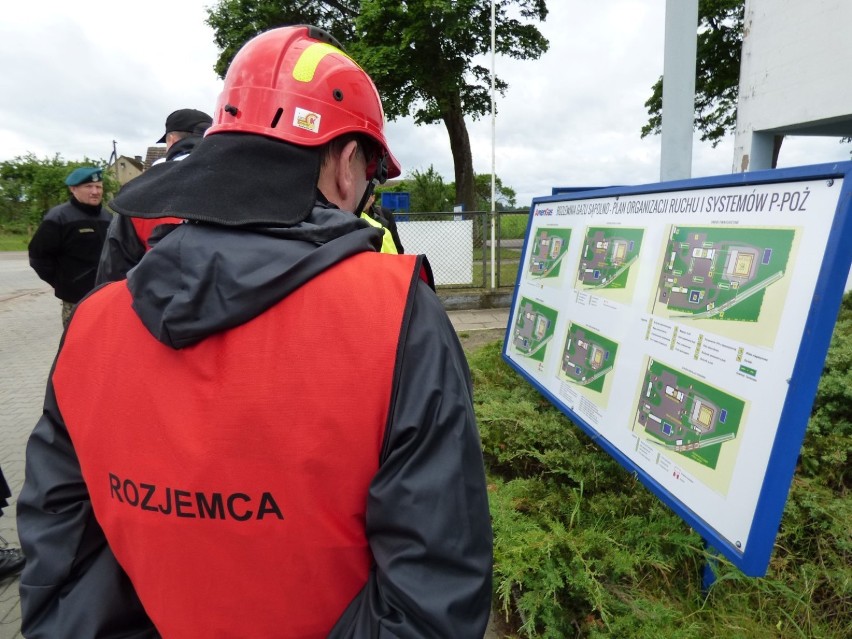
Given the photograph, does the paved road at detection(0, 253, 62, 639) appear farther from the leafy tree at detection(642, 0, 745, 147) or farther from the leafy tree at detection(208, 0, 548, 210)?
the leafy tree at detection(642, 0, 745, 147)

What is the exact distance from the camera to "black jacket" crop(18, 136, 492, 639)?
92cm

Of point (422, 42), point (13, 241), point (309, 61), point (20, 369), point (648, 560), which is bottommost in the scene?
point (13, 241)

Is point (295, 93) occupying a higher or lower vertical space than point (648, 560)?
higher

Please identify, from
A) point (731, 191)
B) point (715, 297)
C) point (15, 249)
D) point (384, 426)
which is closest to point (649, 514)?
point (715, 297)

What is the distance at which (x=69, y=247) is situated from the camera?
210 inches

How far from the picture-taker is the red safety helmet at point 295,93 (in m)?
1.17

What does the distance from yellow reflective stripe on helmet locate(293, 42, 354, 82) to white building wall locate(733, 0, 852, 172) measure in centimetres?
592

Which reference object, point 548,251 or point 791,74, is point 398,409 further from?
point 791,74

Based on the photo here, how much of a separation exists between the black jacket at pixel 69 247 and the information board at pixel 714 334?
4.73 metres

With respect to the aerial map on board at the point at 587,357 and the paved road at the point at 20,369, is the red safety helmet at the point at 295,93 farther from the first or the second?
the paved road at the point at 20,369

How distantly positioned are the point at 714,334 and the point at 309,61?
1.75 metres

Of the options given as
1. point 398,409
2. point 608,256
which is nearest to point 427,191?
point 608,256

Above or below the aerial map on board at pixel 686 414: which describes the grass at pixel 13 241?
below

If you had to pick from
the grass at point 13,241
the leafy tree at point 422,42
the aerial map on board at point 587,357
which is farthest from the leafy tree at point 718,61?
the grass at point 13,241
